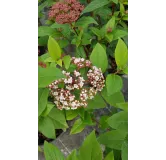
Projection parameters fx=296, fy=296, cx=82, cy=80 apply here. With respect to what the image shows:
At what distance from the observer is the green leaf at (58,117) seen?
862 mm

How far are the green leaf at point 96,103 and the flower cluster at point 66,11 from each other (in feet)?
0.80

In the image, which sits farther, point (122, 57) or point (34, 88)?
point (122, 57)

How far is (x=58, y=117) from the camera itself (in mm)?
875

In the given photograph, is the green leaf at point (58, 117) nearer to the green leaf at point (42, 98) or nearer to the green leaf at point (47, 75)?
the green leaf at point (42, 98)

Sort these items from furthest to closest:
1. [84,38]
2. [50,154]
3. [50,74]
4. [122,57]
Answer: [84,38] < [122,57] < [50,154] < [50,74]

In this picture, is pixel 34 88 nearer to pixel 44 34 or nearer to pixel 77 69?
pixel 77 69

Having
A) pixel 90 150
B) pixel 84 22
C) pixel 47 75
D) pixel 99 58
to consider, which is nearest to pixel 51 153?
pixel 90 150

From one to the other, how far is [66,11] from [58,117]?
31cm

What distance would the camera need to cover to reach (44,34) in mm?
1038

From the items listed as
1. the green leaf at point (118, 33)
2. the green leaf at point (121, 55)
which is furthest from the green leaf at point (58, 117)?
the green leaf at point (118, 33)

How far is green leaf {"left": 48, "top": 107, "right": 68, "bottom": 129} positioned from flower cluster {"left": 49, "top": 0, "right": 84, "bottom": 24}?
26 centimetres

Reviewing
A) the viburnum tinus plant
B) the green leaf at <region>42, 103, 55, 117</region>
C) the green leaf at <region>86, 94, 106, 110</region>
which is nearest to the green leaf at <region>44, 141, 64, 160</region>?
the viburnum tinus plant
